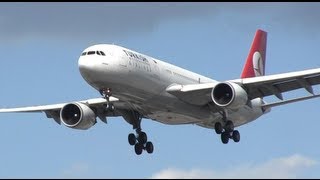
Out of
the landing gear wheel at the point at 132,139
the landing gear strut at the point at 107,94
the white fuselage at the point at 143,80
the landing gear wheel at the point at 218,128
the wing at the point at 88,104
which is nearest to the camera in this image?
the white fuselage at the point at 143,80

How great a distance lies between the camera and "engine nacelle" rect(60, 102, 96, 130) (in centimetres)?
6400

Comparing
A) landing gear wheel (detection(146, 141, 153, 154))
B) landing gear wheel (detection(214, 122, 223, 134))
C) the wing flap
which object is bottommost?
landing gear wheel (detection(146, 141, 153, 154))

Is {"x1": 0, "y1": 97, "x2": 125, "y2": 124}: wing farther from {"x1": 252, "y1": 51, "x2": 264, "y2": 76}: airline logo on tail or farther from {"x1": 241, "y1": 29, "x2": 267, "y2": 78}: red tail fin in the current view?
{"x1": 252, "y1": 51, "x2": 264, "y2": 76}: airline logo on tail

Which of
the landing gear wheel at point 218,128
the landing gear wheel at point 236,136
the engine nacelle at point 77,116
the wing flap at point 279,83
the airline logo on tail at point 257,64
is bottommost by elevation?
the landing gear wheel at point 236,136

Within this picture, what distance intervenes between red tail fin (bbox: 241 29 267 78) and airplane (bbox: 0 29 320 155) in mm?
5459

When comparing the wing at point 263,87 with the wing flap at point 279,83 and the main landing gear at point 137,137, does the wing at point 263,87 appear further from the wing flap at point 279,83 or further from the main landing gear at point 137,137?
the main landing gear at point 137,137

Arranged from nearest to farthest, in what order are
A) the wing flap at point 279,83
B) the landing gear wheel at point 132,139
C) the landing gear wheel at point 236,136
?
1. the wing flap at point 279,83
2. the landing gear wheel at point 132,139
3. the landing gear wheel at point 236,136

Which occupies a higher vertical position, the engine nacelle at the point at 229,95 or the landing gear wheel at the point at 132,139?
the engine nacelle at the point at 229,95

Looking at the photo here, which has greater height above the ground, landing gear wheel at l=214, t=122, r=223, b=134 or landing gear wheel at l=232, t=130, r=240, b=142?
landing gear wheel at l=214, t=122, r=223, b=134

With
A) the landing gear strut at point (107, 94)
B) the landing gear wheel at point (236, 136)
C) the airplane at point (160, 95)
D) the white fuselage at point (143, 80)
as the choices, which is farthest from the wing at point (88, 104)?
the landing gear wheel at point (236, 136)

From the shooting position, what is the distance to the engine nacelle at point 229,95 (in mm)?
60531

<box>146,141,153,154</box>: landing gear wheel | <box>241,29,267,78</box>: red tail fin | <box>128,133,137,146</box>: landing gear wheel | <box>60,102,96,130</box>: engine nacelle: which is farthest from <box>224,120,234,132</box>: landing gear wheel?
<box>241,29,267,78</box>: red tail fin

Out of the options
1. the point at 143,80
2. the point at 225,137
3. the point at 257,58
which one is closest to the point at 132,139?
the point at 225,137

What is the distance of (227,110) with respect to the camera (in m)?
Result: 65.2
